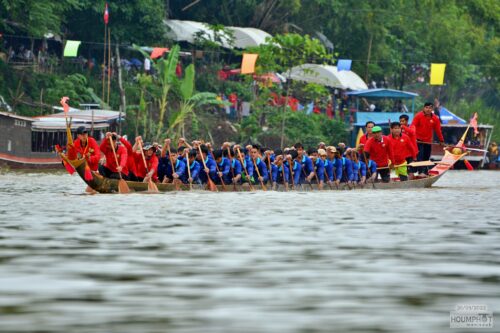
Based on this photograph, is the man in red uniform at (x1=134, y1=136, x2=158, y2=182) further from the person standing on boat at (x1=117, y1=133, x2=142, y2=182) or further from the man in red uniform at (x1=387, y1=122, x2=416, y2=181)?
the man in red uniform at (x1=387, y1=122, x2=416, y2=181)

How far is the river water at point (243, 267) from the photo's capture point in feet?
26.0

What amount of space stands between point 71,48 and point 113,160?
18390 mm

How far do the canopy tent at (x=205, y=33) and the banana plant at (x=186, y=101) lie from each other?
180 inches

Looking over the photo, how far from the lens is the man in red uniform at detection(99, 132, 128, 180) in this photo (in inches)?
869

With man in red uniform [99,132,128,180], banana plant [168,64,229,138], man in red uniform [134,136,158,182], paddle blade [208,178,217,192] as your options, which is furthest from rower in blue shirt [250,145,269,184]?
banana plant [168,64,229,138]

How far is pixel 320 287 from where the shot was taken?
30.3 feet

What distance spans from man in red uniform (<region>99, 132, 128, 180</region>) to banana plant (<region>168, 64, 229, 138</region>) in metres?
Result: 17.3

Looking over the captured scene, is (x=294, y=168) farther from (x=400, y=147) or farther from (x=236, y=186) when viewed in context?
(x=400, y=147)

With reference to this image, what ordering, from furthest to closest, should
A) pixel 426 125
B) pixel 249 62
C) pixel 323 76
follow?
pixel 323 76
pixel 249 62
pixel 426 125

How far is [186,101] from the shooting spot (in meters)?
42.1

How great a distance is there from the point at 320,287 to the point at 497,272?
1752mm

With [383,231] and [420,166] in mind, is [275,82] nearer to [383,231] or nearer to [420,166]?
[420,166]

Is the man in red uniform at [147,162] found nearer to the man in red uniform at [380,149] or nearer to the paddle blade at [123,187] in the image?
the paddle blade at [123,187]

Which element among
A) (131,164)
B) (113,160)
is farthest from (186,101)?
(113,160)
